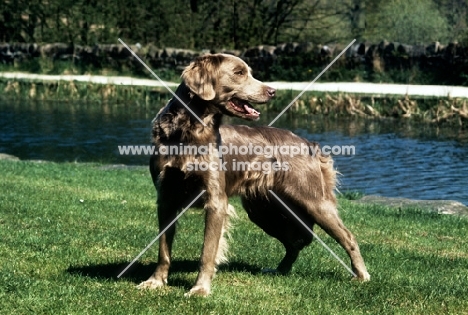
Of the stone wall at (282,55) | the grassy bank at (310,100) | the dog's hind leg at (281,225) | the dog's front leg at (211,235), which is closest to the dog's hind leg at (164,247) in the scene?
the dog's front leg at (211,235)

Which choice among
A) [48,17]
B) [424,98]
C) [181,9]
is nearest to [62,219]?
[424,98]

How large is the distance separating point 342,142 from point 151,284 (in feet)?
44.3

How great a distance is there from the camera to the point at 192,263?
7340 mm

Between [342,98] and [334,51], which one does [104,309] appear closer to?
[342,98]

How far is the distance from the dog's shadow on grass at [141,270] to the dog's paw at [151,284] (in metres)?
0.16

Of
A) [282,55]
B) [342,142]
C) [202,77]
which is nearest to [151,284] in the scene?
[202,77]

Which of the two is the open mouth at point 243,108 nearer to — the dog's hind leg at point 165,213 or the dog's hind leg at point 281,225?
the dog's hind leg at point 165,213

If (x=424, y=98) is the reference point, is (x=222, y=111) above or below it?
above

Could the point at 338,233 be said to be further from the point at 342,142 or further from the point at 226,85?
the point at 342,142

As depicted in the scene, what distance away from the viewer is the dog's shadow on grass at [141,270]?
21.2 feet

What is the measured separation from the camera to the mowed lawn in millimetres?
5691

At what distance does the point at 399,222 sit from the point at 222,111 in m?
4.79

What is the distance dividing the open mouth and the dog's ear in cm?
24

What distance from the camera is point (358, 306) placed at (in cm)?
588
